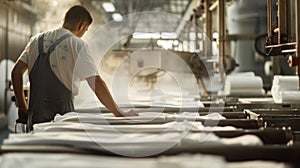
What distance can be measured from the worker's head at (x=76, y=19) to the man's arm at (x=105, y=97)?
44cm

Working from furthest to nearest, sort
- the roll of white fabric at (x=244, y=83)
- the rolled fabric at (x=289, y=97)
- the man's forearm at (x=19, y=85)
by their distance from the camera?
the roll of white fabric at (x=244, y=83) → the rolled fabric at (x=289, y=97) → the man's forearm at (x=19, y=85)

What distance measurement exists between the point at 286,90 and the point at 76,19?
5.40 feet

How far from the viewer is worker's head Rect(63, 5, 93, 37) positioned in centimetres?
258

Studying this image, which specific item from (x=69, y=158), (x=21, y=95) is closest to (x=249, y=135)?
(x=69, y=158)

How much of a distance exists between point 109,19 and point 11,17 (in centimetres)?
418

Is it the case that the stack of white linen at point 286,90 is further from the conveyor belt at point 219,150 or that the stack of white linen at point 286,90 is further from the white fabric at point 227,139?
the conveyor belt at point 219,150

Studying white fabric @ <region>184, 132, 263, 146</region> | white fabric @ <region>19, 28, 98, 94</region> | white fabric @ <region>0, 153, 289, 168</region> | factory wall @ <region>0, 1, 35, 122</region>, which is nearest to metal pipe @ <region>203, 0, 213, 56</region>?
white fabric @ <region>19, 28, 98, 94</region>

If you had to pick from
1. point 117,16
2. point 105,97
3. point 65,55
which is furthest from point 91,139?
point 117,16

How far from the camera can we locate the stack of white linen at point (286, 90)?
3.12 m

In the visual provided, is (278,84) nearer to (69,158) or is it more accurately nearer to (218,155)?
(218,155)

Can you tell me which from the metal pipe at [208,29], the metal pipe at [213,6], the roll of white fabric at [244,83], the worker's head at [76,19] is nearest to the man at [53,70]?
the worker's head at [76,19]

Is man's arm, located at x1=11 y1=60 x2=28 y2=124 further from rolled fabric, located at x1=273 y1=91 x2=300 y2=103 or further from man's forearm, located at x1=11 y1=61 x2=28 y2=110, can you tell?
rolled fabric, located at x1=273 y1=91 x2=300 y2=103

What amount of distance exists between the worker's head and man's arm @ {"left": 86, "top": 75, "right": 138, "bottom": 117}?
44 centimetres

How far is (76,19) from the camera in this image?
2.59 meters
